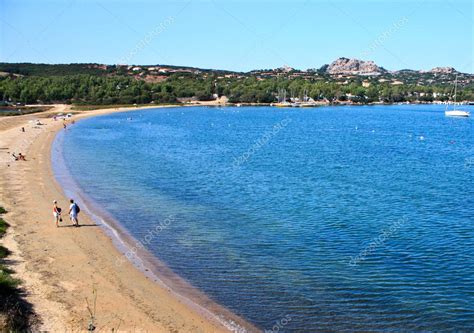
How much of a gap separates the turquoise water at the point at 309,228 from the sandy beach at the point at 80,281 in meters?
1.96

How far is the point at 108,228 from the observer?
27.8 meters

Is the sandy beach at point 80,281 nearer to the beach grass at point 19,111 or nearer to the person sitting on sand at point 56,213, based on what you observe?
the person sitting on sand at point 56,213

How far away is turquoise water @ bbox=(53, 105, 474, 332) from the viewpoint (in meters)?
18.7

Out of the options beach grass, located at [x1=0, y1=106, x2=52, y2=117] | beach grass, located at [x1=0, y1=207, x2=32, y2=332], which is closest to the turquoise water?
beach grass, located at [x1=0, y1=207, x2=32, y2=332]

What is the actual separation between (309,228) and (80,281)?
43.7ft

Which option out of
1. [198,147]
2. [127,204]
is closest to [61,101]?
[198,147]

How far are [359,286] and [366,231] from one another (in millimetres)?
8092

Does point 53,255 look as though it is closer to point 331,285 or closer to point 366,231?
point 331,285

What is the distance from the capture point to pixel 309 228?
1119 inches

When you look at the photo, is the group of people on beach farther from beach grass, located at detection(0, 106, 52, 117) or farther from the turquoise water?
beach grass, located at detection(0, 106, 52, 117)

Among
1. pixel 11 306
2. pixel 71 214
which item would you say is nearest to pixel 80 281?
pixel 11 306

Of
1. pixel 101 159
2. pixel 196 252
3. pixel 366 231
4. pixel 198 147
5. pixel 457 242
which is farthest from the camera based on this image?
pixel 198 147

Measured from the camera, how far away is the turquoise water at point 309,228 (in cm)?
1870

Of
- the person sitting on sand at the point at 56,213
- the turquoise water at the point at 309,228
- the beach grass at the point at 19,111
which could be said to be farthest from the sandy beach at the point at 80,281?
the beach grass at the point at 19,111
